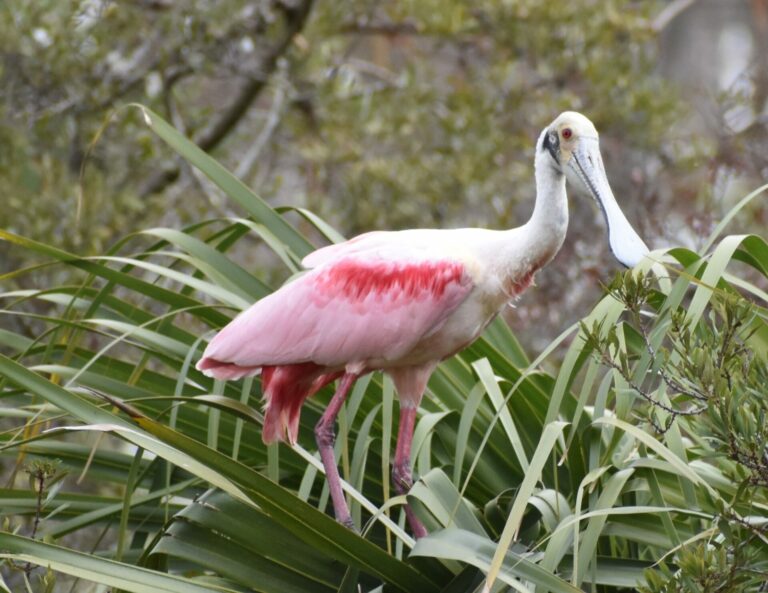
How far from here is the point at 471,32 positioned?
7.05 m

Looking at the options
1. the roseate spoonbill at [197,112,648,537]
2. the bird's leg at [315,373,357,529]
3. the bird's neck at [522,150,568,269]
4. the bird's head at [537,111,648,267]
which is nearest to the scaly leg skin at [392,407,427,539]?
the roseate spoonbill at [197,112,648,537]

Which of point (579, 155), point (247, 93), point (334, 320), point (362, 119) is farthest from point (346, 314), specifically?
point (362, 119)

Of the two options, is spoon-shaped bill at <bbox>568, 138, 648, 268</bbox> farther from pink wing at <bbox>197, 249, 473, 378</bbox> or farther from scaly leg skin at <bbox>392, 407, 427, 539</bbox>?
scaly leg skin at <bbox>392, 407, 427, 539</bbox>

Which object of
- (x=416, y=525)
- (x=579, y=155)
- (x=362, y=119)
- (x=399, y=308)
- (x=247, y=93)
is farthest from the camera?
(x=362, y=119)

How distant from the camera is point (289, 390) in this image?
322cm

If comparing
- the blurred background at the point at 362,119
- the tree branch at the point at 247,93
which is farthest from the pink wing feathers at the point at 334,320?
the tree branch at the point at 247,93

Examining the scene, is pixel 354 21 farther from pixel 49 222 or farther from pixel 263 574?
pixel 263 574

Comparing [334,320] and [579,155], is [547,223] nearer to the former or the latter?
[579,155]

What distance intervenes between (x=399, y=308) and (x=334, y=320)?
159mm

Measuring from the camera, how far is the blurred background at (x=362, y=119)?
6.11 meters

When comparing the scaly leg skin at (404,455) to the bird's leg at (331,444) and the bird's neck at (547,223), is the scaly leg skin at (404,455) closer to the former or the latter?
the bird's leg at (331,444)

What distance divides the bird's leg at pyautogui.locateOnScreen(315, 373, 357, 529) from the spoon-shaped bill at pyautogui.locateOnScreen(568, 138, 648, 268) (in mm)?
678

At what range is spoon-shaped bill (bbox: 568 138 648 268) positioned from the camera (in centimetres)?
286

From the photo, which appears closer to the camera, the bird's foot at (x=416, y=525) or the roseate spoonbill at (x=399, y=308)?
the bird's foot at (x=416, y=525)
